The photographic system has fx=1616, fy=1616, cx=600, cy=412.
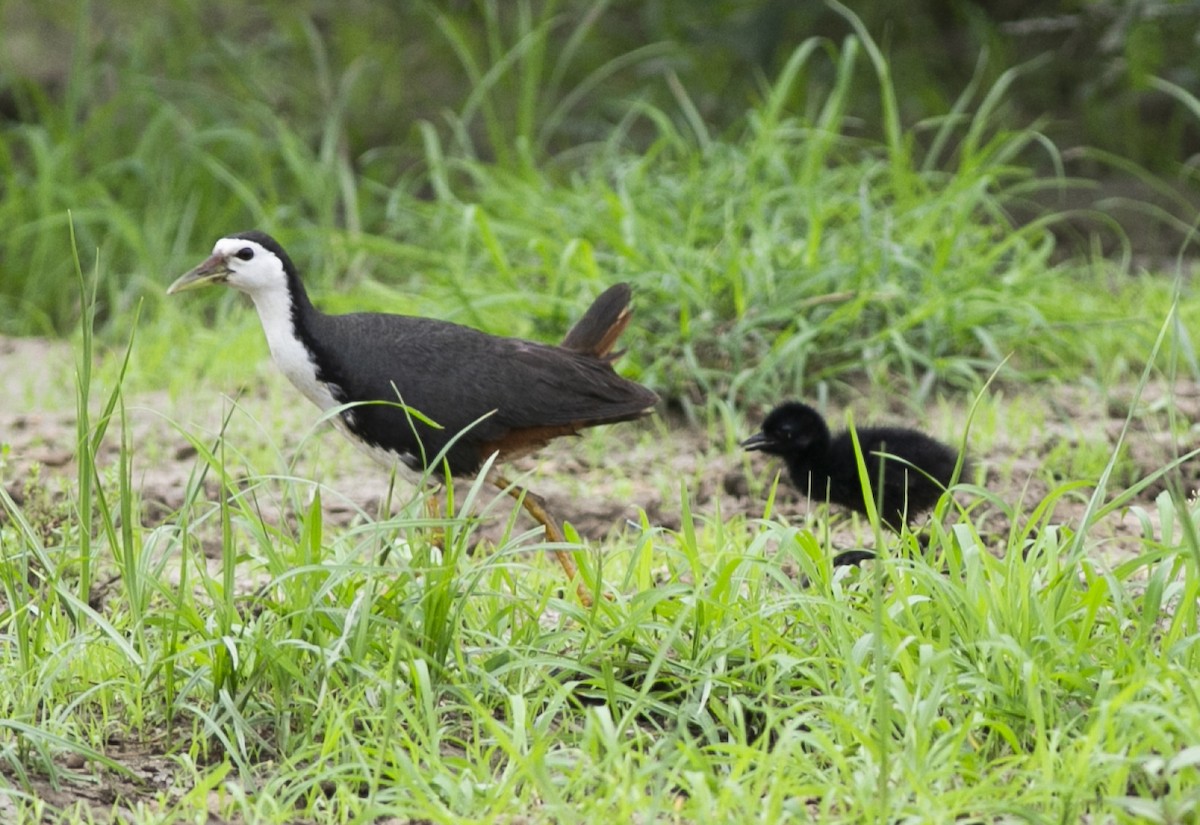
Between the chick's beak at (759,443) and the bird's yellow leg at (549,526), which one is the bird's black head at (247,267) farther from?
the chick's beak at (759,443)

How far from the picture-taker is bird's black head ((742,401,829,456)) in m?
4.50

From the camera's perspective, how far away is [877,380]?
5.62 metres

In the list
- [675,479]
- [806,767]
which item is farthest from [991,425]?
[806,767]

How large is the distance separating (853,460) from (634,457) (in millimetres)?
1111

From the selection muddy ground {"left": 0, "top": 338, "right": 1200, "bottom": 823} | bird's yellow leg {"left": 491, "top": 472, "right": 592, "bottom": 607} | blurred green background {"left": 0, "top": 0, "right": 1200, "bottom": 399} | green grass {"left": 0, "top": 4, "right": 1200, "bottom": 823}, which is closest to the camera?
green grass {"left": 0, "top": 4, "right": 1200, "bottom": 823}

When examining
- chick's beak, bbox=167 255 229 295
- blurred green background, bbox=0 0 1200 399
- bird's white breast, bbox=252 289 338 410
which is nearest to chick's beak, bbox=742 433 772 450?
blurred green background, bbox=0 0 1200 399

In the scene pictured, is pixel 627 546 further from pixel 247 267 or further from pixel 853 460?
pixel 247 267

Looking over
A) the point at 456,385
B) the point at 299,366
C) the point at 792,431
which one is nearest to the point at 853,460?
the point at 792,431

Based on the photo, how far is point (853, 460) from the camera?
173 inches

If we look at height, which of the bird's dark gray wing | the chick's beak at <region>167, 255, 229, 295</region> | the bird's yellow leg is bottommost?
the bird's yellow leg

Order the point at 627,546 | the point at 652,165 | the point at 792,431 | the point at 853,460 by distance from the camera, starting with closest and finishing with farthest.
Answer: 1. the point at 627,546
2. the point at 853,460
3. the point at 792,431
4. the point at 652,165

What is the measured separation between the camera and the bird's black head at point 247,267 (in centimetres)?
445

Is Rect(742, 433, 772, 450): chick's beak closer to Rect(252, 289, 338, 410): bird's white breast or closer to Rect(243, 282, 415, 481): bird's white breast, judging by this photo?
Rect(243, 282, 415, 481): bird's white breast

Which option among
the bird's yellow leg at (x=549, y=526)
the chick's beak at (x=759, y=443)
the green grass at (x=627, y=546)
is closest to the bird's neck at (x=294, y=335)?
the green grass at (x=627, y=546)
